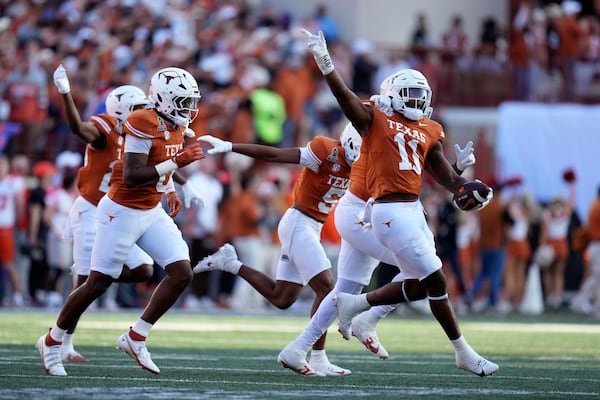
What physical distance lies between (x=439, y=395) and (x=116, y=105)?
3.72m

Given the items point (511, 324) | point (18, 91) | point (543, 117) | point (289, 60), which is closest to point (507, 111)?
point (543, 117)

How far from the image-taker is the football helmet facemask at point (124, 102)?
9.99 m

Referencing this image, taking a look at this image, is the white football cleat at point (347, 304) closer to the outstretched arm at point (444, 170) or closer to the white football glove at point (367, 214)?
the white football glove at point (367, 214)

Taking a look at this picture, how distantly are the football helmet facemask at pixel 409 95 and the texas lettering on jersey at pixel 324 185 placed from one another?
838mm

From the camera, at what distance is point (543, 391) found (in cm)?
783

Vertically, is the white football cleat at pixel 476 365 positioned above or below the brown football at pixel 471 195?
below

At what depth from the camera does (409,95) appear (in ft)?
28.4

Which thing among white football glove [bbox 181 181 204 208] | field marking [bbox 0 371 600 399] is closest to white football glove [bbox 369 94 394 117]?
field marking [bbox 0 371 600 399]

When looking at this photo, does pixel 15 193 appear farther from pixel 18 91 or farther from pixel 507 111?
pixel 507 111

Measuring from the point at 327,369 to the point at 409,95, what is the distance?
187 centimetres

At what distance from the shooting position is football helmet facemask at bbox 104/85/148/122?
393 inches

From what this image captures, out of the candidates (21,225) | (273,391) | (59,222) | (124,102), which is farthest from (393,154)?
(21,225)

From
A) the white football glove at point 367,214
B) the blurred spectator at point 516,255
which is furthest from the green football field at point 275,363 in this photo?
the blurred spectator at point 516,255

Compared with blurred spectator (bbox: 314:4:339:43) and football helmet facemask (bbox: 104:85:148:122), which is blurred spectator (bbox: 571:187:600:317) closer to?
blurred spectator (bbox: 314:4:339:43)
